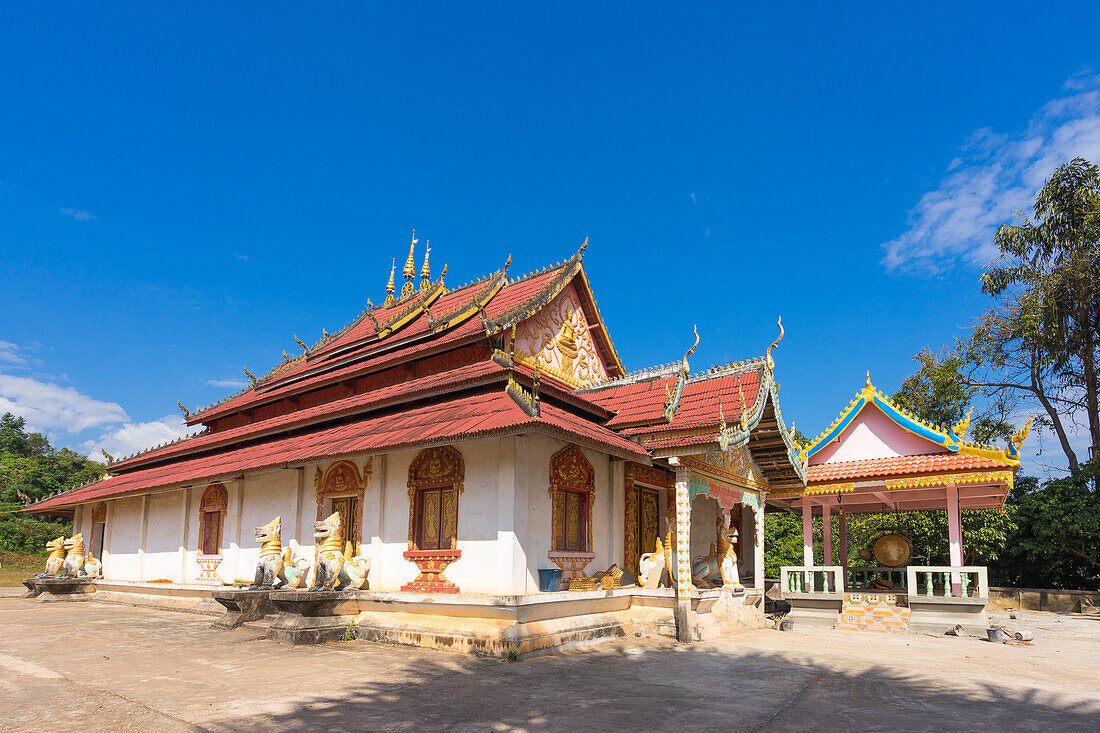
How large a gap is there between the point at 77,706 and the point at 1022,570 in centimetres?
2347

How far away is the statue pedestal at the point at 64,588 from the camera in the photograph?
674 inches

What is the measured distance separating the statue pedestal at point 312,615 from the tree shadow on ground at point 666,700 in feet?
5.70

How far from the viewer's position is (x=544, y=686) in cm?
726

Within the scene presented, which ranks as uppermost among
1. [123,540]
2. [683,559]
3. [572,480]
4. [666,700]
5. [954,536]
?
[572,480]

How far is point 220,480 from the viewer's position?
13766mm

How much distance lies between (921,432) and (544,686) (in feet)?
34.6

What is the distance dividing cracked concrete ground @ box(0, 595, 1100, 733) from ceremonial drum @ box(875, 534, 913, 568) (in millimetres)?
4692

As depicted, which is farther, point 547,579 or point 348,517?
point 348,517

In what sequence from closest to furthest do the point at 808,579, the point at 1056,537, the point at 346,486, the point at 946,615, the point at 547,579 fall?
the point at 547,579 → the point at 346,486 → the point at 946,615 → the point at 808,579 → the point at 1056,537

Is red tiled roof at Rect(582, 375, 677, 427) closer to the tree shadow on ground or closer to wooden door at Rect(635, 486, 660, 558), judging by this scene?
wooden door at Rect(635, 486, 660, 558)

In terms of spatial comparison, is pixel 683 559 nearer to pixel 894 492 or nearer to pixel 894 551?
pixel 894 492

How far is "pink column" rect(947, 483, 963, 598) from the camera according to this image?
13.0m

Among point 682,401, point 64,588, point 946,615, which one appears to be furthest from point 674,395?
point 64,588

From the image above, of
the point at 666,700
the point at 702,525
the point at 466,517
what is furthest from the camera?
the point at 702,525
